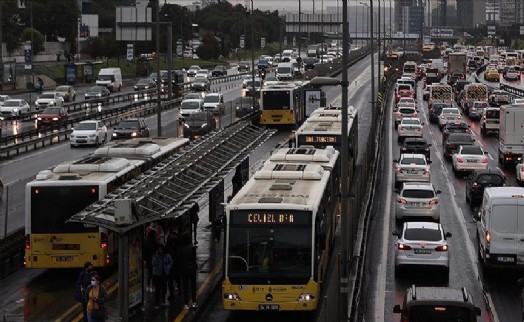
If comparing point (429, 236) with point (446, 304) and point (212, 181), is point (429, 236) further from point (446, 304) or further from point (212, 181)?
point (446, 304)

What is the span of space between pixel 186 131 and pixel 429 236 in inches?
1460

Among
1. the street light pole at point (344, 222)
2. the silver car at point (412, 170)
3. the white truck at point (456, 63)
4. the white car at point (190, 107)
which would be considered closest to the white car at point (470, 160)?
the silver car at point (412, 170)

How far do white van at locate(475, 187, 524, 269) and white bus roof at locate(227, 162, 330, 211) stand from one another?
13.0 ft

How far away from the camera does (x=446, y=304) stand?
63.0 feet

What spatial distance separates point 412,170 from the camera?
4422 cm

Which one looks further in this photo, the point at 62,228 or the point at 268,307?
the point at 62,228

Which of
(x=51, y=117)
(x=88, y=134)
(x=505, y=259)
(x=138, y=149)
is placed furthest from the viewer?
(x=51, y=117)

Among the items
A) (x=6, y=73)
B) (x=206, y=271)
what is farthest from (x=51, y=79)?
(x=206, y=271)

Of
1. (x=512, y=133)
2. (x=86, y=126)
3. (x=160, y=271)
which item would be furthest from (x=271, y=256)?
(x=86, y=126)

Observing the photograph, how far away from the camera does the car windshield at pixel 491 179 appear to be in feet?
132

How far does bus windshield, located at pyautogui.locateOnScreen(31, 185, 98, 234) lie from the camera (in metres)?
26.3

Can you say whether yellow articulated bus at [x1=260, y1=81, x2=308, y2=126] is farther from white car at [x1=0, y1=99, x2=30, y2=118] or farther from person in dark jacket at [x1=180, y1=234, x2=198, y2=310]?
person in dark jacket at [x1=180, y1=234, x2=198, y2=310]

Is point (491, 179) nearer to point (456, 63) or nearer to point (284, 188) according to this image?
point (284, 188)

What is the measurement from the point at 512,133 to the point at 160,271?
3048 cm
